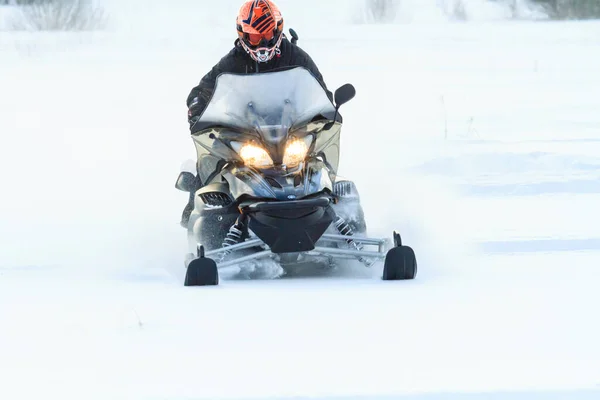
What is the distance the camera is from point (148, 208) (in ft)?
38.1

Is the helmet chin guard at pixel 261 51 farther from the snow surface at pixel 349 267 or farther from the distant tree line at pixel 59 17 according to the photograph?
the distant tree line at pixel 59 17

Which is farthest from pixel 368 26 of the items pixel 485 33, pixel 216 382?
pixel 216 382

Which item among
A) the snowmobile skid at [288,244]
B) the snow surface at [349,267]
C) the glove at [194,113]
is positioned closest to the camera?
the snow surface at [349,267]

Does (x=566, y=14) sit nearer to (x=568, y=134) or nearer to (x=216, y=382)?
(x=568, y=134)

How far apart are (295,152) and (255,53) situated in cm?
108

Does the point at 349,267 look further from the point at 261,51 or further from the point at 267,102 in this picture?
the point at 261,51

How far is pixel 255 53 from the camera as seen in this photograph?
28.1ft

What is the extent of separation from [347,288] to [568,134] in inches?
358

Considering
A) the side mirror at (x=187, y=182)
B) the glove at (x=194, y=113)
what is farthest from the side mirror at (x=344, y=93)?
the side mirror at (x=187, y=182)

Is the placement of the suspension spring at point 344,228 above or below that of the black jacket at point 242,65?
below

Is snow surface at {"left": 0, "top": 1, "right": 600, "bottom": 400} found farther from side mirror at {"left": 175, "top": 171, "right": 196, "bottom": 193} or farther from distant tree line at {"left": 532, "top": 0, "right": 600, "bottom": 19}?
distant tree line at {"left": 532, "top": 0, "right": 600, "bottom": 19}

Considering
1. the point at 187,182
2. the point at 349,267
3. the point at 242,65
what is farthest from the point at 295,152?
the point at 187,182

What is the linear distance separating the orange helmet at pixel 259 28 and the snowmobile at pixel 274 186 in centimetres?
35

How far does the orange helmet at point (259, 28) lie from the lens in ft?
27.5
